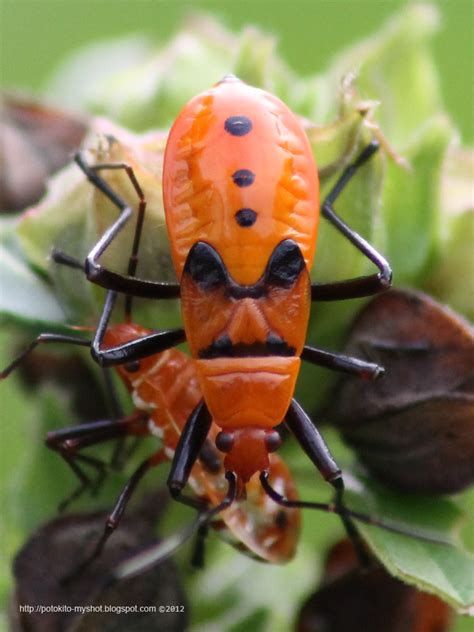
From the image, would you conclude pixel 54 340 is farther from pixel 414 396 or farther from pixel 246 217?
pixel 414 396

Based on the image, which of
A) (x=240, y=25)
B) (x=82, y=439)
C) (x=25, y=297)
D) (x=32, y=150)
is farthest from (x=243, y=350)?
(x=240, y=25)

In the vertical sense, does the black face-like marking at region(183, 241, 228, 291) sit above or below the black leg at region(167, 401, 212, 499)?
above

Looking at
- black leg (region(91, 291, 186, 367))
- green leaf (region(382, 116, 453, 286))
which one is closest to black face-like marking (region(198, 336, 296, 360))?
black leg (region(91, 291, 186, 367))

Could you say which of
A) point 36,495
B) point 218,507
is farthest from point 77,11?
point 218,507

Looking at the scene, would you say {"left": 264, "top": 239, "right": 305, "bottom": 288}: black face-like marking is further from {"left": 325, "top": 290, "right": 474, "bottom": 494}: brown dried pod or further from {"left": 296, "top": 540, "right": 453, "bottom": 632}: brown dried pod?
{"left": 296, "top": 540, "right": 453, "bottom": 632}: brown dried pod

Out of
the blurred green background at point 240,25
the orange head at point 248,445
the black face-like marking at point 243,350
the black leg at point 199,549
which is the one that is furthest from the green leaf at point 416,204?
the blurred green background at point 240,25

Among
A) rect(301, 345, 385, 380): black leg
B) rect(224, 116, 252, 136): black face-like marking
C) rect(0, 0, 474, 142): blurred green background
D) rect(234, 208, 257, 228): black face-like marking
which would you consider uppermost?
rect(224, 116, 252, 136): black face-like marking

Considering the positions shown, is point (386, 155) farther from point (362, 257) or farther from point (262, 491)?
point (262, 491)
